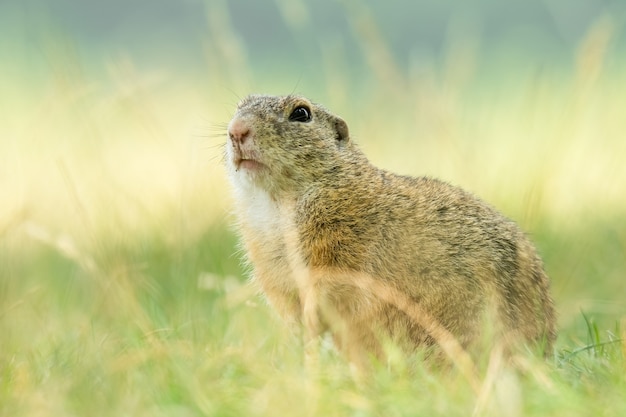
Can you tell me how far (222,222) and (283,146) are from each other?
2042mm

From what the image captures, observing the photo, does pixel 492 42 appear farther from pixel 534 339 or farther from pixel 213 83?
pixel 534 339

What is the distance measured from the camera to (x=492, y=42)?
14.7 m

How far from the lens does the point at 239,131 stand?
5.25 metres

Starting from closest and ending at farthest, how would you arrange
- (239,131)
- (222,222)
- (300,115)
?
(239,131) → (300,115) → (222,222)

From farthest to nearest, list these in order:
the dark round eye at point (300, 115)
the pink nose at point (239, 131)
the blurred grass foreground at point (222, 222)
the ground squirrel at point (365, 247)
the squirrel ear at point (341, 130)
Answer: the squirrel ear at point (341, 130) < the dark round eye at point (300, 115) < the pink nose at point (239, 131) < the ground squirrel at point (365, 247) < the blurred grass foreground at point (222, 222)

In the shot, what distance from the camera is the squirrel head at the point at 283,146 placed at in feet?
17.4

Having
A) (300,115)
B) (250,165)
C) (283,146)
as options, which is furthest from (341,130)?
(250,165)

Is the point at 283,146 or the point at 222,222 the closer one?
the point at 283,146

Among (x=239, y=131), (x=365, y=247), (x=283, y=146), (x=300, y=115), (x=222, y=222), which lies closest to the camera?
(x=365, y=247)

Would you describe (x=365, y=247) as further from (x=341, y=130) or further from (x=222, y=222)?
(x=222, y=222)

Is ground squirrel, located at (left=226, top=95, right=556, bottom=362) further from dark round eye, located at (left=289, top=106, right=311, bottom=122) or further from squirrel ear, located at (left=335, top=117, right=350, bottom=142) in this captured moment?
squirrel ear, located at (left=335, top=117, right=350, bottom=142)

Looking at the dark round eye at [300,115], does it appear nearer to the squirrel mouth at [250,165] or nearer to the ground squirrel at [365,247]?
the ground squirrel at [365,247]

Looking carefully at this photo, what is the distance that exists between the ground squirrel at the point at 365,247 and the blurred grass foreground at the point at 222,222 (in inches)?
8.8

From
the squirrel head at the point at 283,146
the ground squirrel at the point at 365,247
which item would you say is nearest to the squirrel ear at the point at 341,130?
the squirrel head at the point at 283,146
